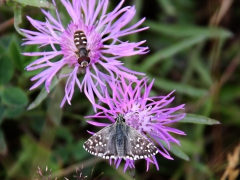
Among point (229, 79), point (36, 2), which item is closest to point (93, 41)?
point (36, 2)

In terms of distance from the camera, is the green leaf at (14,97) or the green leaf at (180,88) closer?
the green leaf at (14,97)

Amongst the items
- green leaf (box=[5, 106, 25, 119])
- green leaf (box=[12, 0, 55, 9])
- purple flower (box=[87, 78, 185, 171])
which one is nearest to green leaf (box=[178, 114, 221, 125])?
purple flower (box=[87, 78, 185, 171])

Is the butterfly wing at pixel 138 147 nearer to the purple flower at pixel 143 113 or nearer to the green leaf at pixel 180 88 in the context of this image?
the purple flower at pixel 143 113

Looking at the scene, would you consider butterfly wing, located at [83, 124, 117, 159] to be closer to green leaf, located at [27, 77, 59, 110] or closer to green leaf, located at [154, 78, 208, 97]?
Result: green leaf, located at [27, 77, 59, 110]

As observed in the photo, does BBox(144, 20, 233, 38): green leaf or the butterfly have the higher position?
BBox(144, 20, 233, 38): green leaf

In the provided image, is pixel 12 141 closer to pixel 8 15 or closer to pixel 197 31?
pixel 8 15

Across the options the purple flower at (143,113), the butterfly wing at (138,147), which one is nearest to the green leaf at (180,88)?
the purple flower at (143,113)

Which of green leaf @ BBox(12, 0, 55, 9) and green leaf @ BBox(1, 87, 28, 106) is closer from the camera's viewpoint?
green leaf @ BBox(12, 0, 55, 9)
